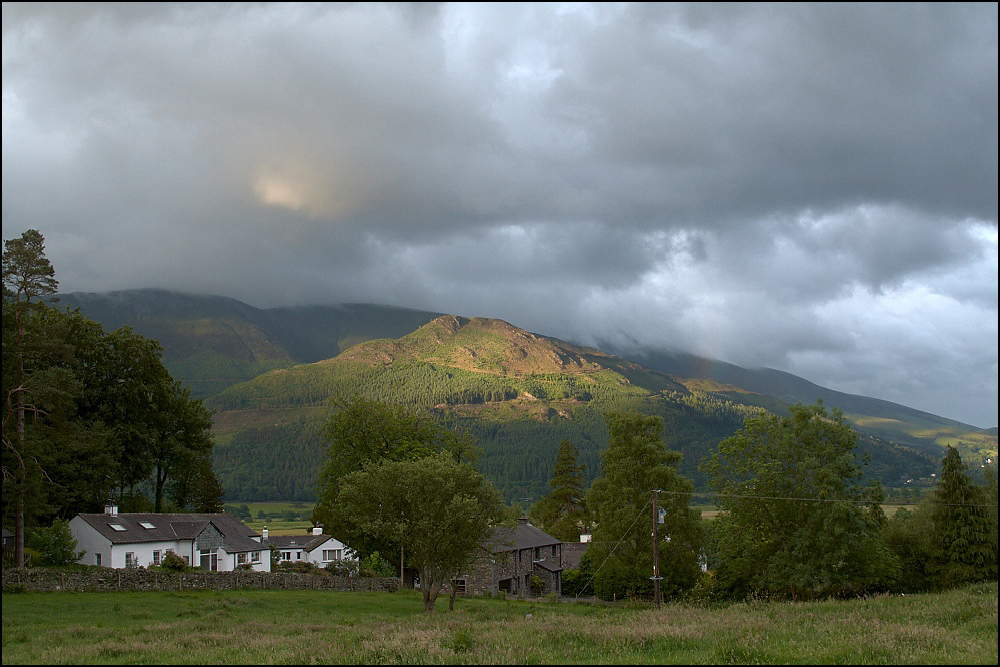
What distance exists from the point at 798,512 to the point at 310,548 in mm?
50515

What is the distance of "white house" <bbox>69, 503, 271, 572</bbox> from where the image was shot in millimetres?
54094

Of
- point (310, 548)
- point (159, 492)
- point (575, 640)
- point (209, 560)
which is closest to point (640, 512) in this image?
point (575, 640)

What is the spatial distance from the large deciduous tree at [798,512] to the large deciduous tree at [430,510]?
54.5 feet

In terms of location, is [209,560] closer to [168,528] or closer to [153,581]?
[168,528]

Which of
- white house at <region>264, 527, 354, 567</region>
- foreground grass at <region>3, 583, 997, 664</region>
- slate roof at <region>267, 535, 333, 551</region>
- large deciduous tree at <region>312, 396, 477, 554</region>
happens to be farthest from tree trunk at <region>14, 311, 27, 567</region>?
slate roof at <region>267, 535, 333, 551</region>

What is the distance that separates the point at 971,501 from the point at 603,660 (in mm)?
38388

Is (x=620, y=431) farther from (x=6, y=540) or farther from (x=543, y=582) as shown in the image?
(x=6, y=540)

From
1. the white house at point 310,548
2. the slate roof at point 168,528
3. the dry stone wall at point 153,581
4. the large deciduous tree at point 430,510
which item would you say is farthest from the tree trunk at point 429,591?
the white house at point 310,548

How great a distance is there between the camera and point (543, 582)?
75.4 metres

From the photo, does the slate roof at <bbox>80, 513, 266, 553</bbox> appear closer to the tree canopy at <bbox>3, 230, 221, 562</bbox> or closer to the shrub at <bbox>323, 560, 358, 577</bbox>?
the tree canopy at <bbox>3, 230, 221, 562</bbox>

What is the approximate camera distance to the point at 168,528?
198 ft

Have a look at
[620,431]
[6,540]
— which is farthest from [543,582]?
[6,540]

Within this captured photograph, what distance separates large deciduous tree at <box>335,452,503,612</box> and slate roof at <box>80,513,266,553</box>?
24340 millimetres

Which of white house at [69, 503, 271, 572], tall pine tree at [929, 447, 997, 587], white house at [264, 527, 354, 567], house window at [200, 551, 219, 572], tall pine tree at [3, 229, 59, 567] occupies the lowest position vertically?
white house at [264, 527, 354, 567]
